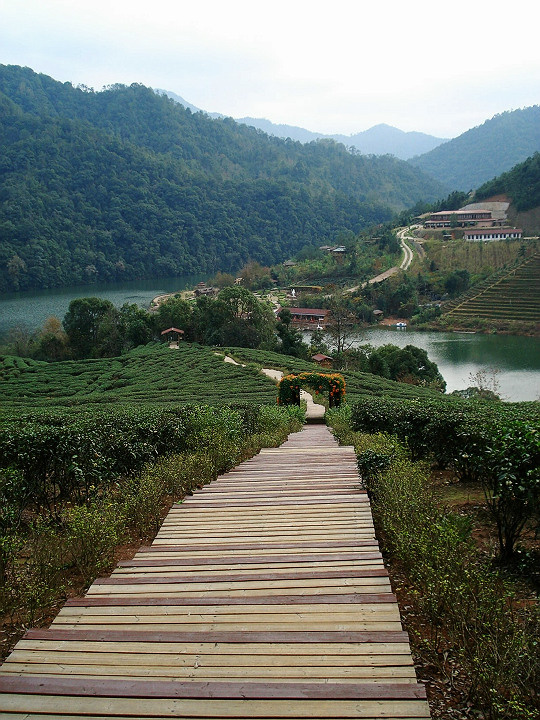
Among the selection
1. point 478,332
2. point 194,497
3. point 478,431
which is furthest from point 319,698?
point 478,332

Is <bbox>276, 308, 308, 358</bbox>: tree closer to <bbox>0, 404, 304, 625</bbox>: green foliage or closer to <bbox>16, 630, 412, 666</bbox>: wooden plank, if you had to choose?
<bbox>0, 404, 304, 625</bbox>: green foliage

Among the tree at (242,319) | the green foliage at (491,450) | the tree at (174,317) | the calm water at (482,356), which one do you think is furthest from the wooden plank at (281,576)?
the tree at (174,317)

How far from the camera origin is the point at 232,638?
102 inches

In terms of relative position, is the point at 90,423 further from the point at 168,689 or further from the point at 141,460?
the point at 168,689

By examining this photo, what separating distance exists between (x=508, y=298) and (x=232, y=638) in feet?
196

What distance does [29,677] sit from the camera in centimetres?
235

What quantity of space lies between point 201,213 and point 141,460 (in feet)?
368

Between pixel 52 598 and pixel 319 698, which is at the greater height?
pixel 319 698

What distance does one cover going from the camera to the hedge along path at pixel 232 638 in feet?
7.04

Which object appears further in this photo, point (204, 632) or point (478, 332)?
point (478, 332)

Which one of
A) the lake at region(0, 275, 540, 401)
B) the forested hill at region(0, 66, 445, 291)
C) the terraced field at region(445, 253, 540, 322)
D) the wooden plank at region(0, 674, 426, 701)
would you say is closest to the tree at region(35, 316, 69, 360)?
the lake at region(0, 275, 540, 401)

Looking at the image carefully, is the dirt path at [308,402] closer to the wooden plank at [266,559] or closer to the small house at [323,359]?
the small house at [323,359]

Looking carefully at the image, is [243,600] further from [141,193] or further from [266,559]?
[141,193]

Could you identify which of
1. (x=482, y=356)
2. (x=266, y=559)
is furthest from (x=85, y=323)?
(x=266, y=559)
